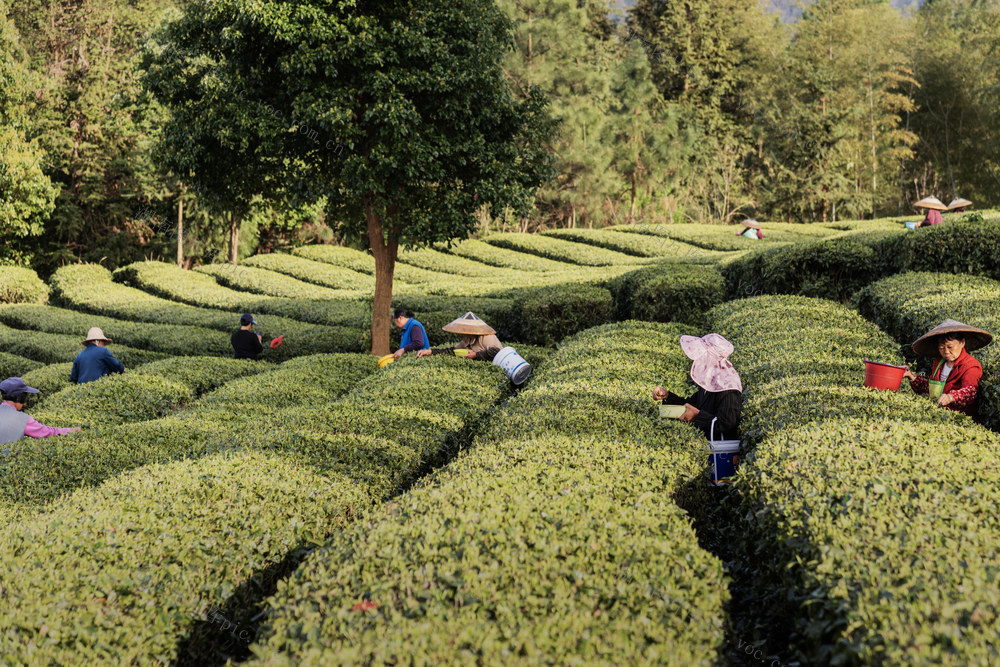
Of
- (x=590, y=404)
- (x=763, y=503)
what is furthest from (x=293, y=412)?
(x=763, y=503)

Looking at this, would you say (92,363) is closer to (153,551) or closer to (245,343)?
(245,343)

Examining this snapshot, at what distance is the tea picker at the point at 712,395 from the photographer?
7.06m

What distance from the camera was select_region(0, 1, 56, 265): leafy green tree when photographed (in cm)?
2483

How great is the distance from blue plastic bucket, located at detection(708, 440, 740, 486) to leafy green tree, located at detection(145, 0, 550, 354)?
7.36 meters

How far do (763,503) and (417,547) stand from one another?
2397 millimetres

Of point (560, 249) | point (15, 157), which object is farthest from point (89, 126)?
point (560, 249)

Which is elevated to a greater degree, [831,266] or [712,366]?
[831,266]

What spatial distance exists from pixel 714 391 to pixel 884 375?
163 centimetres

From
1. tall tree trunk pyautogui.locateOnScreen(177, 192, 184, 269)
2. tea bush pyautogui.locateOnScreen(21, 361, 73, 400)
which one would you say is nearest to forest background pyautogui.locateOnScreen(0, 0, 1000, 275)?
tall tree trunk pyautogui.locateOnScreen(177, 192, 184, 269)

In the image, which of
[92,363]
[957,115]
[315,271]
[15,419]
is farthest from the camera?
[957,115]

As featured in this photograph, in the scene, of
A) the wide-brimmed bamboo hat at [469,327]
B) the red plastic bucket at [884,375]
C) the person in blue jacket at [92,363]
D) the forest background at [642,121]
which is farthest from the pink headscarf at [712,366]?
the forest background at [642,121]

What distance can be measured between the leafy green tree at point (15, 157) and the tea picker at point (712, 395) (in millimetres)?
26821

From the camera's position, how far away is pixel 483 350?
11.4 metres

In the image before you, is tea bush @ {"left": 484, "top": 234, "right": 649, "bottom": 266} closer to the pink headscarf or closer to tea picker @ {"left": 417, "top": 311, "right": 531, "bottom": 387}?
tea picker @ {"left": 417, "top": 311, "right": 531, "bottom": 387}
